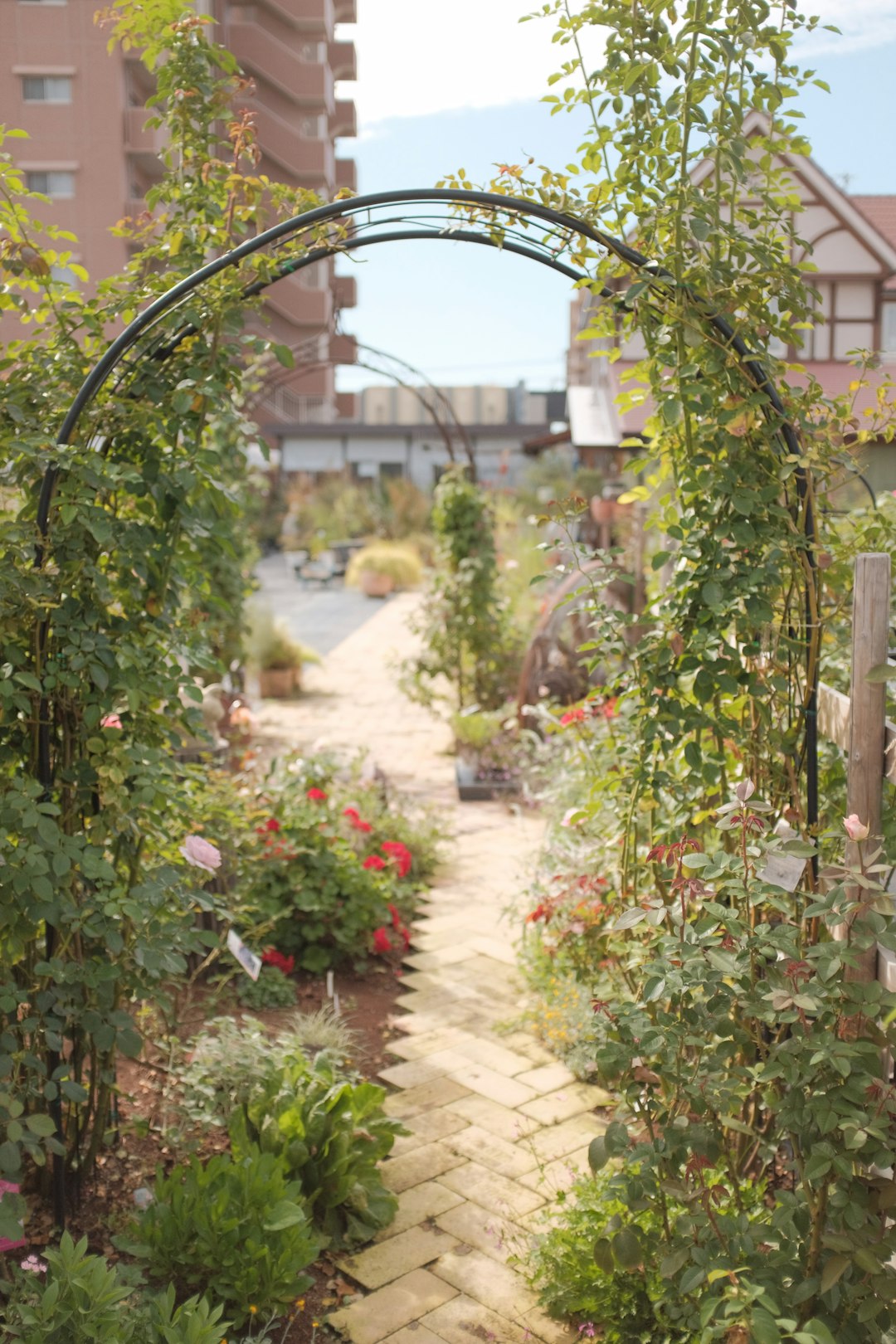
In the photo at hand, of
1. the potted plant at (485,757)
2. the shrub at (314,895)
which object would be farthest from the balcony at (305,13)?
the shrub at (314,895)

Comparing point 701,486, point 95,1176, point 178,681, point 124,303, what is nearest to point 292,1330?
point 95,1176

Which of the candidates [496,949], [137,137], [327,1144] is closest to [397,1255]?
[327,1144]

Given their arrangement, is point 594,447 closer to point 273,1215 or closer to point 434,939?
point 434,939

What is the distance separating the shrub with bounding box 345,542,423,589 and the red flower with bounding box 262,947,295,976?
13.5 meters

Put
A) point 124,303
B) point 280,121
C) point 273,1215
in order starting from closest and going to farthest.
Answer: point 273,1215, point 124,303, point 280,121

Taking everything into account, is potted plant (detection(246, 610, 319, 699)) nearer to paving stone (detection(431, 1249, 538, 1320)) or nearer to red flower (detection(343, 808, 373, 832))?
red flower (detection(343, 808, 373, 832))

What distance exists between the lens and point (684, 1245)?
1.95 metres

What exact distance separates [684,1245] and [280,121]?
28.9 m

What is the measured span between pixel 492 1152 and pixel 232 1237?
1.00 meters

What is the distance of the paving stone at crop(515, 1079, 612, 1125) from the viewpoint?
10.6ft

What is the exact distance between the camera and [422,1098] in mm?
3369

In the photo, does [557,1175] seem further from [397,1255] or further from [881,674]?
[881,674]

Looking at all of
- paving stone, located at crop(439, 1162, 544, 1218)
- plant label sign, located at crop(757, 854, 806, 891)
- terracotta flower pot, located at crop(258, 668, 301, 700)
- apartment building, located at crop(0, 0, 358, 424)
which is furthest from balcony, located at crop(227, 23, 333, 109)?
plant label sign, located at crop(757, 854, 806, 891)

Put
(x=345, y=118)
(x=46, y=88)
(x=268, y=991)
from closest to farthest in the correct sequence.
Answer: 1. (x=268, y=991)
2. (x=46, y=88)
3. (x=345, y=118)
